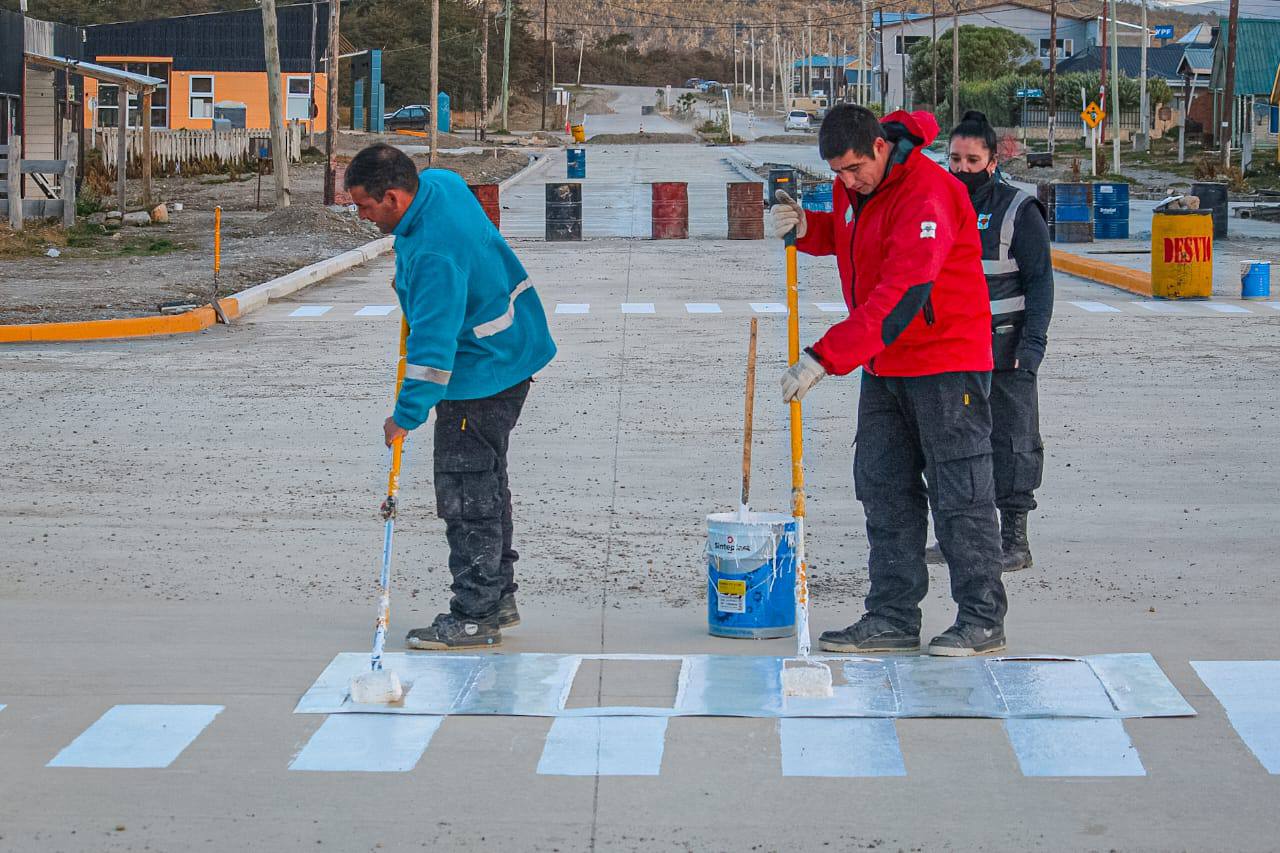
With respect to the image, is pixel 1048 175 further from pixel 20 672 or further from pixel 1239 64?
pixel 20 672

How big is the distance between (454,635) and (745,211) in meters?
23.0

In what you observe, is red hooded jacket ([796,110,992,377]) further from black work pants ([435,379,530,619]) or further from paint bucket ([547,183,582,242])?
paint bucket ([547,183,582,242])

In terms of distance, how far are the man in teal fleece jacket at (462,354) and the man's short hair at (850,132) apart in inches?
45.5

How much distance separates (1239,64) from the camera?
6644 centimetres

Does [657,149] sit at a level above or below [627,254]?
above

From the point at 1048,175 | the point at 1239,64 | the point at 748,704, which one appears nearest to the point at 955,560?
the point at 748,704

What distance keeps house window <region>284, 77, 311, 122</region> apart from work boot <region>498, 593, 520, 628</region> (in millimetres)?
68481

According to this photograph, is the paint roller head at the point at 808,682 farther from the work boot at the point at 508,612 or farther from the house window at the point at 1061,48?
the house window at the point at 1061,48

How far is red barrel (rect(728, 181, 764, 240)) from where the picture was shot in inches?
A: 1118

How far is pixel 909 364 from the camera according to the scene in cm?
610

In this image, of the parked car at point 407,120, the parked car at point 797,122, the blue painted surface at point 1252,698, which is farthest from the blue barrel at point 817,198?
the parked car at point 797,122

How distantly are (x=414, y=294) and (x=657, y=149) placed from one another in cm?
7117

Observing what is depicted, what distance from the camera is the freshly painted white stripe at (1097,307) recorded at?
60.6 feet

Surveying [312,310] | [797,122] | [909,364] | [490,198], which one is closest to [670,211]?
[490,198]
